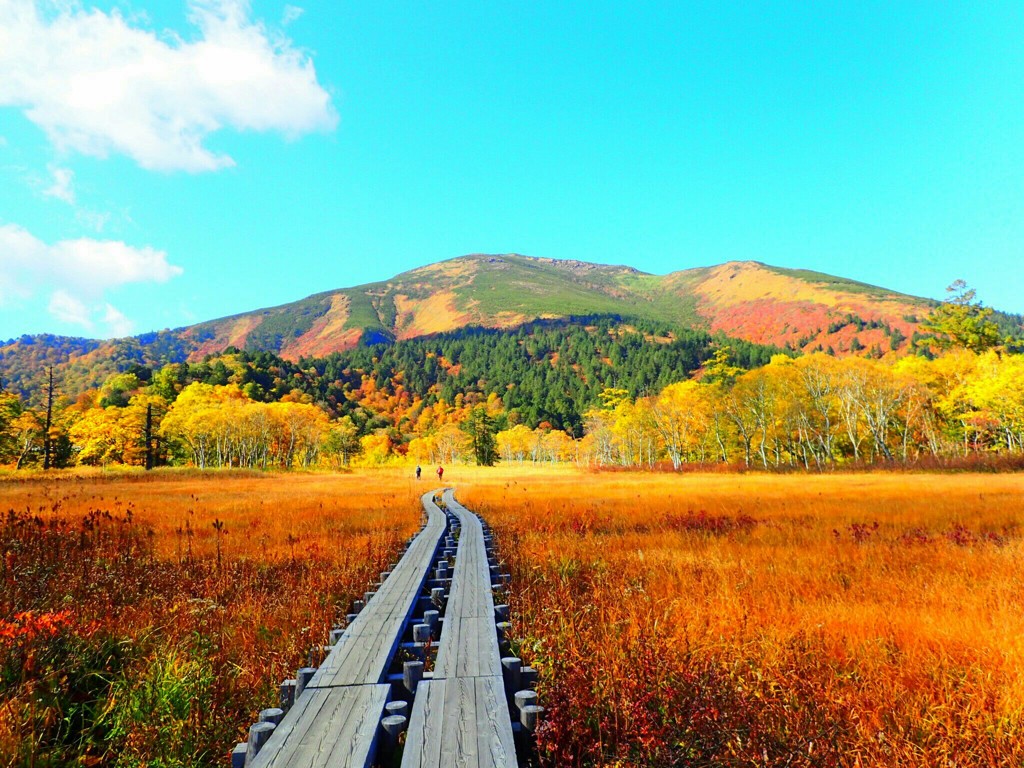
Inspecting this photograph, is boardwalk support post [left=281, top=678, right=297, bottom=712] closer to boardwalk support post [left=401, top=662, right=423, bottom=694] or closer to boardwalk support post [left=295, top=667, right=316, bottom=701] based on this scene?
boardwalk support post [left=295, top=667, right=316, bottom=701]

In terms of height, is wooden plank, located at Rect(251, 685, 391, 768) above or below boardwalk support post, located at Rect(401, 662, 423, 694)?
above

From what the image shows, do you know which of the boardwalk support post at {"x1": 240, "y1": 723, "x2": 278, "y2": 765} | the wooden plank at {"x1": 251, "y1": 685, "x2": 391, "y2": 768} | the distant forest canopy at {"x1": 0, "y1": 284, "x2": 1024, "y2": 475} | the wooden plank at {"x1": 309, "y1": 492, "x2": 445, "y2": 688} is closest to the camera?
the wooden plank at {"x1": 251, "y1": 685, "x2": 391, "y2": 768}

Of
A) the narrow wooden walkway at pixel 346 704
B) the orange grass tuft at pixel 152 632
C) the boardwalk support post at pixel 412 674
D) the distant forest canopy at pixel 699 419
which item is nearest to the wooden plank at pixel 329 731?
the narrow wooden walkway at pixel 346 704

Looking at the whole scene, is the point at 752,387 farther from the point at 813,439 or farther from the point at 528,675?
the point at 528,675

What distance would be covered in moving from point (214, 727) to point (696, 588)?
5650mm

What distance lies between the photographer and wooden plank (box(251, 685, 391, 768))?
2717 millimetres

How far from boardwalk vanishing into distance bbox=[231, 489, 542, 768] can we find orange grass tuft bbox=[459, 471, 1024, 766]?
394 millimetres

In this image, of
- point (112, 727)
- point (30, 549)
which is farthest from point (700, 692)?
point (30, 549)

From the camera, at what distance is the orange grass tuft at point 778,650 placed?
3.22 meters

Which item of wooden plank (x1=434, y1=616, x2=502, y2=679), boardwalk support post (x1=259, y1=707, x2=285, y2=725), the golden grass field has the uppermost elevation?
boardwalk support post (x1=259, y1=707, x2=285, y2=725)

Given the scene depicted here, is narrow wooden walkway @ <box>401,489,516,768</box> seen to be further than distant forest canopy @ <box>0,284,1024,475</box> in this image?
No

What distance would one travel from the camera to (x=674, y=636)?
495 centimetres

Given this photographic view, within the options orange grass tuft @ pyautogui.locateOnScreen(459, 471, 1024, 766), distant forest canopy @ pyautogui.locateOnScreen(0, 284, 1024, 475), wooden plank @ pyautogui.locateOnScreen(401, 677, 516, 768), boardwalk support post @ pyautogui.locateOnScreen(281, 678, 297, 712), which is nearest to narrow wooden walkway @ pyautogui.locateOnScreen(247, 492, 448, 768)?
boardwalk support post @ pyautogui.locateOnScreen(281, 678, 297, 712)

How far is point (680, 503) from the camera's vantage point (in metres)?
19.1
